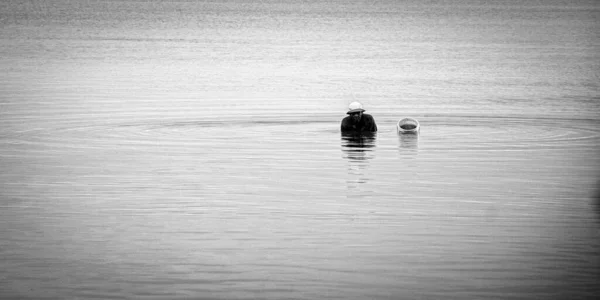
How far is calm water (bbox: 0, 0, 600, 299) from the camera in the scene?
46.3 ft

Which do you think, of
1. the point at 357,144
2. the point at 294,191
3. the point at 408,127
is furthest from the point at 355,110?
the point at 294,191

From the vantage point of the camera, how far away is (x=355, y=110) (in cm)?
2664

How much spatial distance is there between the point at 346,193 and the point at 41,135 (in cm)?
1125

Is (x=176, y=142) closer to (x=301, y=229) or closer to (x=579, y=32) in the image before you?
(x=301, y=229)

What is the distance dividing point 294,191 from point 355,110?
692 cm

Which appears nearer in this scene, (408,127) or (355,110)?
(355,110)

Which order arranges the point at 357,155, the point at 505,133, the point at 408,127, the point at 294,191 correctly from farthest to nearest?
the point at 505,133, the point at 408,127, the point at 357,155, the point at 294,191

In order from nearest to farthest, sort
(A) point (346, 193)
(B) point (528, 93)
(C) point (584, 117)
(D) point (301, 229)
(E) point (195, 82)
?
(D) point (301, 229)
(A) point (346, 193)
(C) point (584, 117)
(B) point (528, 93)
(E) point (195, 82)

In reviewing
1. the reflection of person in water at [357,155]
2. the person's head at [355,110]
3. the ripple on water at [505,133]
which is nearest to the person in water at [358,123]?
the person's head at [355,110]

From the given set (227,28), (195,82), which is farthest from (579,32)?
(195,82)

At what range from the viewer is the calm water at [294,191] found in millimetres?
14117

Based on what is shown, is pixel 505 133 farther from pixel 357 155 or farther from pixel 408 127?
pixel 357 155

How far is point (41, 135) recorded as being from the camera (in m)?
28.4

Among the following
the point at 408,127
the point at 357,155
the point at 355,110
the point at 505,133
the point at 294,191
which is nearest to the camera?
the point at 294,191
